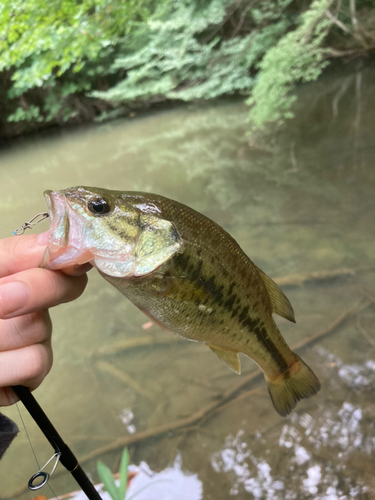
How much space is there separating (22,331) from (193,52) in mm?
11888

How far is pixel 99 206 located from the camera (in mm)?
880

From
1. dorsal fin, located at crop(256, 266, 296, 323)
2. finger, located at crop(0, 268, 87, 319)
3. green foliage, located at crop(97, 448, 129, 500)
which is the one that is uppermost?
finger, located at crop(0, 268, 87, 319)

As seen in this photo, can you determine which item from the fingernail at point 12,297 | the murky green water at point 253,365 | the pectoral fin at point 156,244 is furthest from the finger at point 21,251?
the murky green water at point 253,365

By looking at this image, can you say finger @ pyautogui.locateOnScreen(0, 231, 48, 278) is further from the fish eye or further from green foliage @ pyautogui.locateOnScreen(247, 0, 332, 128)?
green foliage @ pyautogui.locateOnScreen(247, 0, 332, 128)

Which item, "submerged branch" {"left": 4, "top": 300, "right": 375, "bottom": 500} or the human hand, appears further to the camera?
"submerged branch" {"left": 4, "top": 300, "right": 375, "bottom": 500}

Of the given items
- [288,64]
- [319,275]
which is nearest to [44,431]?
[319,275]

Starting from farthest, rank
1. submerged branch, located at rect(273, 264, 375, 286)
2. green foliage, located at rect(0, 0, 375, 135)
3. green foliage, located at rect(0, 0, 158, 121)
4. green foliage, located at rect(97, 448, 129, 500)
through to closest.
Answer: green foliage, located at rect(0, 0, 375, 135), green foliage, located at rect(0, 0, 158, 121), submerged branch, located at rect(273, 264, 375, 286), green foliage, located at rect(97, 448, 129, 500)

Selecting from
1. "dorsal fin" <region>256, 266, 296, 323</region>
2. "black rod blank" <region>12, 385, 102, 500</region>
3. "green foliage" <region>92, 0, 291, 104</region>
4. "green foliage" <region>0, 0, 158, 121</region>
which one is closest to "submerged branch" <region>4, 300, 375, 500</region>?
"black rod blank" <region>12, 385, 102, 500</region>

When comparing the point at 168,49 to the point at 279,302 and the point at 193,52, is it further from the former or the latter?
the point at 279,302

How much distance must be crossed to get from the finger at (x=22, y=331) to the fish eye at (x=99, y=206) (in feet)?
1.01

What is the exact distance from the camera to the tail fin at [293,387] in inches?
48.1

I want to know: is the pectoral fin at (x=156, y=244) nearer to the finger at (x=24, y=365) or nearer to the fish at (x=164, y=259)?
the fish at (x=164, y=259)

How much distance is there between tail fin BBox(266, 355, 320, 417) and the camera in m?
1.22

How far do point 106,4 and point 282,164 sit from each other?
326 centimetres
